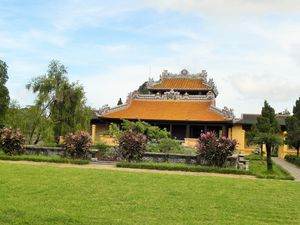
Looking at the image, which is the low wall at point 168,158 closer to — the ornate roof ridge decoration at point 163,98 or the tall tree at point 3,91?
the ornate roof ridge decoration at point 163,98

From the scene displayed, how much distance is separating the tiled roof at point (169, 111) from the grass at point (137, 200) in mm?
21628

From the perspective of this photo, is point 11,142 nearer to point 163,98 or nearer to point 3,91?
point 3,91

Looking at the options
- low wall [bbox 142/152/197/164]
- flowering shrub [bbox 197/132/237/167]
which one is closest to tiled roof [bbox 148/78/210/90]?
low wall [bbox 142/152/197/164]

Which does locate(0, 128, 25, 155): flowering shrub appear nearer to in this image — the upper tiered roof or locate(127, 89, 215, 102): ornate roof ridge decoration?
the upper tiered roof

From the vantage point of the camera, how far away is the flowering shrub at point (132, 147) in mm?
21438

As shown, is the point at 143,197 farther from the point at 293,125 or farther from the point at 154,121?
the point at 154,121

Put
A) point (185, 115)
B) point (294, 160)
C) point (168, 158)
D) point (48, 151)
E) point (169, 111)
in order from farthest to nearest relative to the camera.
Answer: point (169, 111)
point (185, 115)
point (294, 160)
point (48, 151)
point (168, 158)

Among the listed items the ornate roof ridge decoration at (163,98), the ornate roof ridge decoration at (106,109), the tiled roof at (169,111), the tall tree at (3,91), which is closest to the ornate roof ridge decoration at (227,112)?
the tiled roof at (169,111)

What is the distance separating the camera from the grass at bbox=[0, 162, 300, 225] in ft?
26.3

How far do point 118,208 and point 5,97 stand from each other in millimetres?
27445

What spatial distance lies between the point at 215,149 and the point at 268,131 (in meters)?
3.69

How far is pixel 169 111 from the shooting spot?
3697cm

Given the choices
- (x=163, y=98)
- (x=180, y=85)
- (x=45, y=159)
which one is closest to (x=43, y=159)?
(x=45, y=159)

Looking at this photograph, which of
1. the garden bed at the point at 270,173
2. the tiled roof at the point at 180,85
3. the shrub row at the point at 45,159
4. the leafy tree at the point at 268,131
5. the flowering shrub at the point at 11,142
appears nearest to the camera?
the garden bed at the point at 270,173
